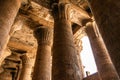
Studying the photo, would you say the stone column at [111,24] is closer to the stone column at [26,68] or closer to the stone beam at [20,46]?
the stone column at [26,68]

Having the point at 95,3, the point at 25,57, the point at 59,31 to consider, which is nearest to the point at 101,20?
the point at 95,3

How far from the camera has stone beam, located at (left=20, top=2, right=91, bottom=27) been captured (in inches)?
352

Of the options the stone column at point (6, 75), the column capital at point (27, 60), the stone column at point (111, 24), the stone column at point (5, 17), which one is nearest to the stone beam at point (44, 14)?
the stone column at point (5, 17)

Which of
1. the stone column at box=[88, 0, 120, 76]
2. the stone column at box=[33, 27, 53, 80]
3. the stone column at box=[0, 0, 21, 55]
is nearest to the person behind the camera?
the stone column at box=[88, 0, 120, 76]

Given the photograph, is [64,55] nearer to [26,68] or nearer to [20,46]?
[26,68]

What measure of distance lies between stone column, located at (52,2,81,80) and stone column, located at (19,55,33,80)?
20.6 feet

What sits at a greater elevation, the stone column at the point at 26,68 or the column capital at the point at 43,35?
the column capital at the point at 43,35

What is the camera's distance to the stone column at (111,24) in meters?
2.77

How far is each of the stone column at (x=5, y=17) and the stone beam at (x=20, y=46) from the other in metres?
7.19

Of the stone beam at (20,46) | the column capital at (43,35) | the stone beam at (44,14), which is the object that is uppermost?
the stone beam at (44,14)

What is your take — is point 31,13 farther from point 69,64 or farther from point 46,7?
point 69,64

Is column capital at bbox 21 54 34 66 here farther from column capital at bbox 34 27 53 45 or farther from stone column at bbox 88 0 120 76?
stone column at bbox 88 0 120 76

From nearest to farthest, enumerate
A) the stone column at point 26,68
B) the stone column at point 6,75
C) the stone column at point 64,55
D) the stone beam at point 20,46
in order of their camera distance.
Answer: the stone column at point 64,55, the stone column at point 26,68, the stone beam at point 20,46, the stone column at point 6,75

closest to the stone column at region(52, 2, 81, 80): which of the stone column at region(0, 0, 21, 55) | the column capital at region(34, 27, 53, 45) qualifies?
the stone column at region(0, 0, 21, 55)
